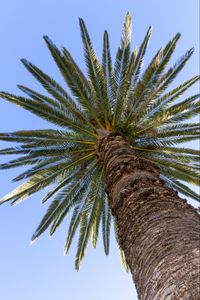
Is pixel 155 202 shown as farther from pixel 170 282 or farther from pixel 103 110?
pixel 103 110

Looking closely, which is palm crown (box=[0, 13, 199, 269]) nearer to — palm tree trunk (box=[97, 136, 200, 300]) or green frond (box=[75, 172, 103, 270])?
green frond (box=[75, 172, 103, 270])

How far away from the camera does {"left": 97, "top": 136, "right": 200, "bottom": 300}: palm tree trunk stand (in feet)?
9.61

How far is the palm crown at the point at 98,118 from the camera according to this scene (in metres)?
9.95

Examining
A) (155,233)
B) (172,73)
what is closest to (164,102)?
(172,73)

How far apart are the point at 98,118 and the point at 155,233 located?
254 inches

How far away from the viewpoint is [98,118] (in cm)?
994

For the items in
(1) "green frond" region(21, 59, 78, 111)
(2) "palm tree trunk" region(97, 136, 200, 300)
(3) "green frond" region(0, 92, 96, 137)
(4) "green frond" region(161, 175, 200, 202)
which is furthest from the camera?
(4) "green frond" region(161, 175, 200, 202)

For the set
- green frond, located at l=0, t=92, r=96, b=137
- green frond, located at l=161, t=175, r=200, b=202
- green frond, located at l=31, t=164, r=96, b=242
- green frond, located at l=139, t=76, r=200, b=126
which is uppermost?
green frond, located at l=0, t=92, r=96, b=137

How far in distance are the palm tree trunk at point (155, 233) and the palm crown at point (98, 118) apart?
4.08m

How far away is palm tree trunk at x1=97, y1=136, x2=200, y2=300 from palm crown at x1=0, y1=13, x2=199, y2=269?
4.08 meters

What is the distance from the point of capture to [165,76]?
401 inches

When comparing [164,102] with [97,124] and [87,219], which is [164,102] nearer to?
[97,124]

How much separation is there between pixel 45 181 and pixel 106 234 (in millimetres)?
3505

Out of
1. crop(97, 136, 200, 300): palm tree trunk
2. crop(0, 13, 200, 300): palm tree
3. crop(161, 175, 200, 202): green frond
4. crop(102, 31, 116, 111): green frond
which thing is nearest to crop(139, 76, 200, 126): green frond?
crop(0, 13, 200, 300): palm tree
